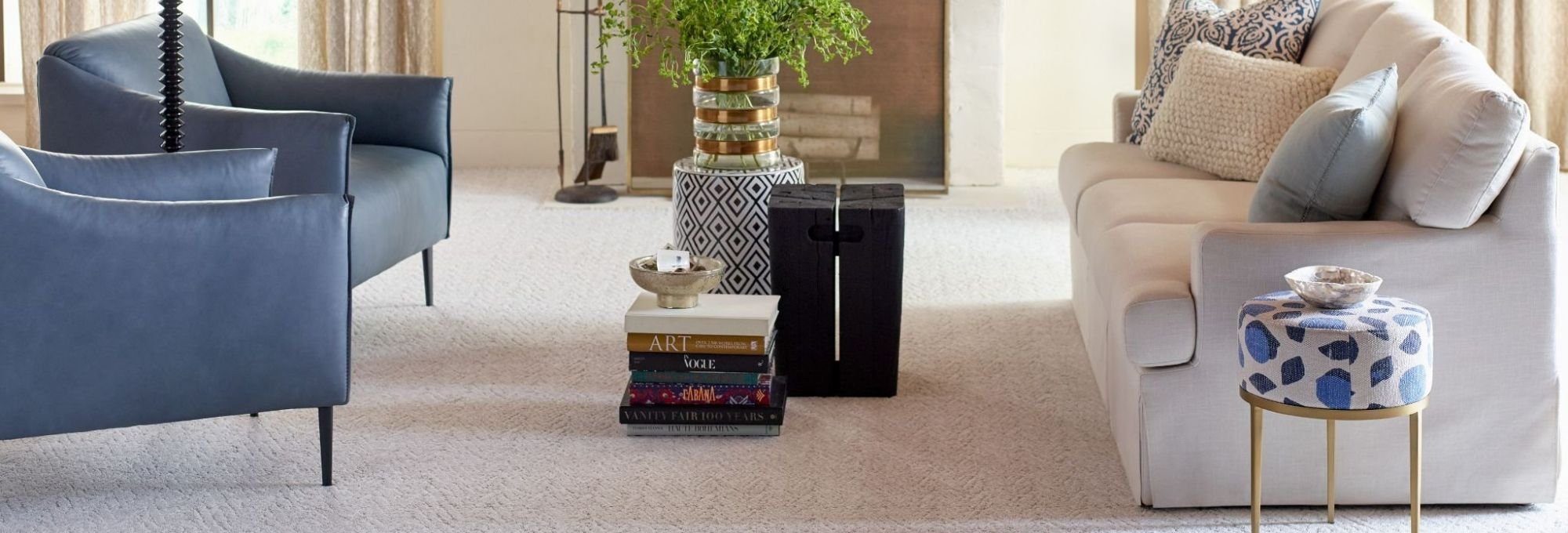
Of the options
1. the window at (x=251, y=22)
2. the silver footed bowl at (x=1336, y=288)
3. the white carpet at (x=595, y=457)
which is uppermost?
the window at (x=251, y=22)

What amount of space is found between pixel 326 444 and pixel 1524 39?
16.7 feet

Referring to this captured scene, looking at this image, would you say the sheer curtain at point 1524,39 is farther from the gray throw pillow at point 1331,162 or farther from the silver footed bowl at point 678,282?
the silver footed bowl at point 678,282

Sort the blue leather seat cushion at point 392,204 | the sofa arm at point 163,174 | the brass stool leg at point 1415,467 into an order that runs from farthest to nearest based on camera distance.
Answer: the blue leather seat cushion at point 392,204 < the sofa arm at point 163,174 < the brass stool leg at point 1415,467

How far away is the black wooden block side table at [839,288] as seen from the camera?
318 centimetres

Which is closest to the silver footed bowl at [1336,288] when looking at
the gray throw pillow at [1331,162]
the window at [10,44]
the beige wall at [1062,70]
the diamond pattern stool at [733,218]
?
the gray throw pillow at [1331,162]

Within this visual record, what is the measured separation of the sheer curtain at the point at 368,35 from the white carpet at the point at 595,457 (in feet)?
7.60

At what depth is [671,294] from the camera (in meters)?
3.05

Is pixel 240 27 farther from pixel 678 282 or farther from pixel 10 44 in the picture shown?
pixel 678 282

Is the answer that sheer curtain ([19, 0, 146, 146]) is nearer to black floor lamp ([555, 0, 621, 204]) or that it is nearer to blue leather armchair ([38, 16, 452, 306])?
black floor lamp ([555, 0, 621, 204])

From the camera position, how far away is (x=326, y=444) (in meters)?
→ 2.78

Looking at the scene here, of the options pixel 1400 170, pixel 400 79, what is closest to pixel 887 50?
pixel 400 79

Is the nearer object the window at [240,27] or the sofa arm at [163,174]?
the sofa arm at [163,174]

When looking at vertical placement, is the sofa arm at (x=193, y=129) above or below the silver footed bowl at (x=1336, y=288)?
above

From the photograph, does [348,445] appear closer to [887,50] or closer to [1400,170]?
[1400,170]
